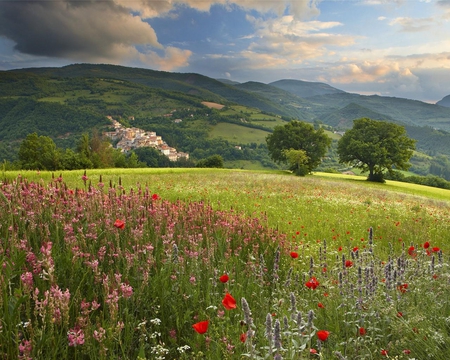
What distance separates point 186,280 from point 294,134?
57.8 meters

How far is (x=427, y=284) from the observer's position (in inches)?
161

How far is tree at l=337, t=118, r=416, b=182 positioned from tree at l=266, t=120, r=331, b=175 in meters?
4.65

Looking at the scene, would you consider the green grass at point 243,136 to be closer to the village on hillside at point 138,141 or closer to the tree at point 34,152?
the village on hillside at point 138,141

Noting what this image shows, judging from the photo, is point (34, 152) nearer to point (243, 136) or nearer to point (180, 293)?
point (180, 293)

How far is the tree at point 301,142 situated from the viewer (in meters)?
58.3

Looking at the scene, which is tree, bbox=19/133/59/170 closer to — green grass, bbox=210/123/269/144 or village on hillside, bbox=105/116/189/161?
village on hillside, bbox=105/116/189/161

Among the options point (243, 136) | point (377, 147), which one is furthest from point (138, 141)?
point (377, 147)

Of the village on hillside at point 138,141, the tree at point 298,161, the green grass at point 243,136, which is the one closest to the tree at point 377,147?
the tree at point 298,161

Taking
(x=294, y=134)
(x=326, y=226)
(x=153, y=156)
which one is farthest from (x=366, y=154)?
(x=153, y=156)

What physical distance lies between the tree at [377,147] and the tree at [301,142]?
4650mm

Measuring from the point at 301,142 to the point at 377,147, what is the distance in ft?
47.0

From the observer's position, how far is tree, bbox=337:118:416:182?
49.8m

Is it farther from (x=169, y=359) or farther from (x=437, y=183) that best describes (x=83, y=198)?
(x=437, y=183)

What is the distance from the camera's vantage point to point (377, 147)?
49.4m
